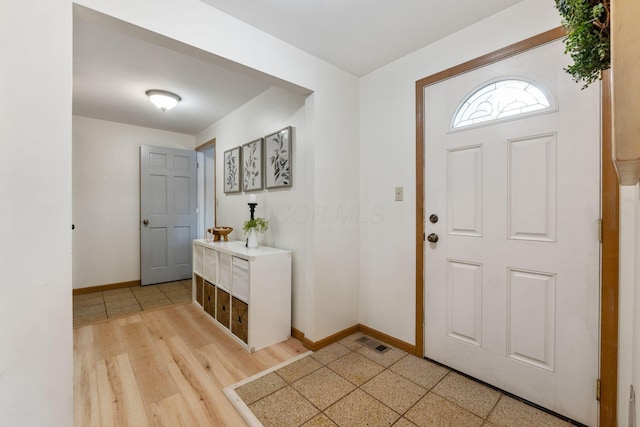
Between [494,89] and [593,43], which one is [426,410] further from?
[494,89]

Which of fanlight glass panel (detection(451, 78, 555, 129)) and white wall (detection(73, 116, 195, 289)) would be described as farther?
white wall (detection(73, 116, 195, 289))

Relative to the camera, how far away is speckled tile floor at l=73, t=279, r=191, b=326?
2.93 meters

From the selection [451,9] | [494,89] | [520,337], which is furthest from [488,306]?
[451,9]

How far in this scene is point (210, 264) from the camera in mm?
2795

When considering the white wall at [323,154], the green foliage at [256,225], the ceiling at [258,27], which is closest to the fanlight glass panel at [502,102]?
the ceiling at [258,27]

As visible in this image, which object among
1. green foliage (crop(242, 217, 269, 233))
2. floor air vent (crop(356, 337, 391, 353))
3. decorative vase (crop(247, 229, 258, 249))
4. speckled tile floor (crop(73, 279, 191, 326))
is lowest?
floor air vent (crop(356, 337, 391, 353))

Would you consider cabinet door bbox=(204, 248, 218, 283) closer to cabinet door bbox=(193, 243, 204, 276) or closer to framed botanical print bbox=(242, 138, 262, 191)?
cabinet door bbox=(193, 243, 204, 276)

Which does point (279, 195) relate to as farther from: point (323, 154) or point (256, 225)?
point (323, 154)

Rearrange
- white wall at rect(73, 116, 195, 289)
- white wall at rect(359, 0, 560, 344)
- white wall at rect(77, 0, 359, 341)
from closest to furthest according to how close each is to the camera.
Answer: white wall at rect(77, 0, 359, 341)
white wall at rect(359, 0, 560, 344)
white wall at rect(73, 116, 195, 289)

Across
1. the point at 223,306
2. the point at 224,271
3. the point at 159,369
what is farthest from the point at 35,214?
the point at 223,306

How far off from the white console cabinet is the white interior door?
6.47 ft

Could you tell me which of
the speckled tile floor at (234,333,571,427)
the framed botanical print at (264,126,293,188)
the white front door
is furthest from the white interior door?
the white front door

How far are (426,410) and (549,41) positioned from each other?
211 cm

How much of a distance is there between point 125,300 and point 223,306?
171 cm
